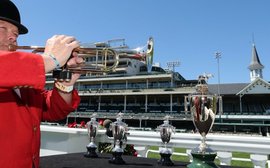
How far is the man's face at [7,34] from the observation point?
153cm

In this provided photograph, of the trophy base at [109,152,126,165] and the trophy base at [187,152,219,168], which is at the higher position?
the trophy base at [187,152,219,168]

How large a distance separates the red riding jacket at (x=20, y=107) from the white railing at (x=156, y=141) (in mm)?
1664

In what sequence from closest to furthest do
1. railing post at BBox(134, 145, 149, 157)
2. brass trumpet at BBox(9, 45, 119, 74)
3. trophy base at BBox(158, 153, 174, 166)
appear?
1. brass trumpet at BBox(9, 45, 119, 74)
2. trophy base at BBox(158, 153, 174, 166)
3. railing post at BBox(134, 145, 149, 157)

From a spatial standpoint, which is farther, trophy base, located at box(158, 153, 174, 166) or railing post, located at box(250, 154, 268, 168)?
railing post, located at box(250, 154, 268, 168)

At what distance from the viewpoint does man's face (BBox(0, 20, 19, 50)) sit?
1.53m

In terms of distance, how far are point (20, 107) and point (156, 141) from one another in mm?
1968

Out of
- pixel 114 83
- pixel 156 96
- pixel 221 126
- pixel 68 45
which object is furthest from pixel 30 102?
pixel 114 83

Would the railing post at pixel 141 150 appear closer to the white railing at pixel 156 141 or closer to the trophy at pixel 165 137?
the white railing at pixel 156 141

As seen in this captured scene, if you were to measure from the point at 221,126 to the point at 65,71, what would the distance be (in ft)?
123

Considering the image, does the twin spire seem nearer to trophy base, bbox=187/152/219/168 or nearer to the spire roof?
the spire roof

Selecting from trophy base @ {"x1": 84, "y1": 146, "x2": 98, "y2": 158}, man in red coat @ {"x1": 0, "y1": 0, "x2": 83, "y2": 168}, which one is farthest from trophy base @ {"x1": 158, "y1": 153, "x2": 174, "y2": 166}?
man in red coat @ {"x1": 0, "y1": 0, "x2": 83, "y2": 168}

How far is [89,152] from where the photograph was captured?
9.33 ft

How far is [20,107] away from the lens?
57.8 inches

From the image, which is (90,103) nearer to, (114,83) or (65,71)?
(114,83)
